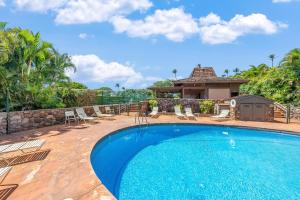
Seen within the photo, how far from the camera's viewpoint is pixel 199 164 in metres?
7.60

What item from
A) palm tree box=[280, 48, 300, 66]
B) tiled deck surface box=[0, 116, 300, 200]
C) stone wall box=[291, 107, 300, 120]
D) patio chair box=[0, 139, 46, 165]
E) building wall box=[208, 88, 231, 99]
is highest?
palm tree box=[280, 48, 300, 66]

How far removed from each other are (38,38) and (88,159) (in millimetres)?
9548

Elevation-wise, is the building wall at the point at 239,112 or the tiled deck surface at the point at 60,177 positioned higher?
the building wall at the point at 239,112

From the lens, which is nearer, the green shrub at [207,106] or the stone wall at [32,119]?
the stone wall at [32,119]

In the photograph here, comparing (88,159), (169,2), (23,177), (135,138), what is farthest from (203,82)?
(23,177)

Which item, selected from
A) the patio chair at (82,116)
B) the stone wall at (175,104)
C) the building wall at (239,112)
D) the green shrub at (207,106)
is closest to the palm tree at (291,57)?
the building wall at (239,112)

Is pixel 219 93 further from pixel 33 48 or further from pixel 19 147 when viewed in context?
pixel 19 147

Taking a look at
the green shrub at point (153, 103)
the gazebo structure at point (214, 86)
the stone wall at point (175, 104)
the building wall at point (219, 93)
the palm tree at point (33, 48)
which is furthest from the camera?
the building wall at point (219, 93)

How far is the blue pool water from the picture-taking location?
18.2 ft

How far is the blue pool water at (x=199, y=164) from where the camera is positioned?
18.2 feet

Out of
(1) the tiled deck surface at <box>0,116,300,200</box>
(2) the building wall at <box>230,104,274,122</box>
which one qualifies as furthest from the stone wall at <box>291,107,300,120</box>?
(1) the tiled deck surface at <box>0,116,300,200</box>

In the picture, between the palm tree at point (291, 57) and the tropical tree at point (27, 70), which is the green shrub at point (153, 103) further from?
the palm tree at point (291, 57)

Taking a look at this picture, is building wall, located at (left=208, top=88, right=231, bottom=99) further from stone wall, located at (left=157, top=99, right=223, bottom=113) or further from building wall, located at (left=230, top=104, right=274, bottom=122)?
building wall, located at (left=230, top=104, right=274, bottom=122)

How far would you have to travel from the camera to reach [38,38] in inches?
488
